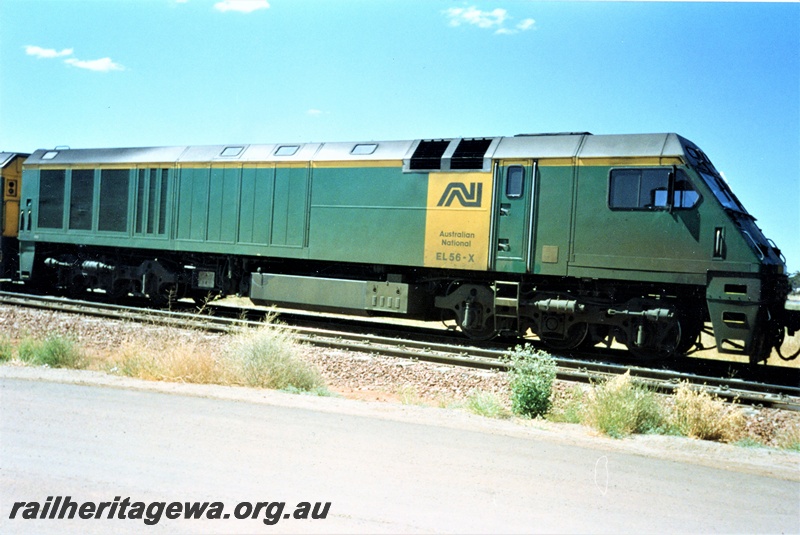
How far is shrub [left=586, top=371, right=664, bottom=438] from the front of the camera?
24.1 feet

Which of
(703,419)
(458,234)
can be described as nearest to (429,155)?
(458,234)

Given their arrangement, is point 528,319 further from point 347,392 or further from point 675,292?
point 347,392

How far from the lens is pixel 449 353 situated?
11.8 meters

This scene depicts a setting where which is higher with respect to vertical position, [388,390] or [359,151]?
[359,151]

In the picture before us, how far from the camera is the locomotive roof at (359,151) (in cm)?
1130

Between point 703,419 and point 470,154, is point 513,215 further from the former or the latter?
point 703,419

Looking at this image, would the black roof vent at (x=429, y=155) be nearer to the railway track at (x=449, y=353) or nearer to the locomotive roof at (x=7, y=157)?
the railway track at (x=449, y=353)

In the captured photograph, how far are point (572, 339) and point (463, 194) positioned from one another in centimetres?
327

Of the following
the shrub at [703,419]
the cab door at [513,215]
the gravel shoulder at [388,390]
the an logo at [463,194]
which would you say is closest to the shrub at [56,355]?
the gravel shoulder at [388,390]

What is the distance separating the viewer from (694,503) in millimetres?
4711

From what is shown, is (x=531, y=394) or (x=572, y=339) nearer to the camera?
(x=531, y=394)

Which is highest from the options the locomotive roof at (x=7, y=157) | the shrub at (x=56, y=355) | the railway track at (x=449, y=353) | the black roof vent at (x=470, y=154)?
the locomotive roof at (x=7, y=157)

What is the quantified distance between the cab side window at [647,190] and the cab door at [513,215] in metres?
1.45

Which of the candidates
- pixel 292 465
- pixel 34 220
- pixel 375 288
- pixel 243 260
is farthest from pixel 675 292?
pixel 34 220
